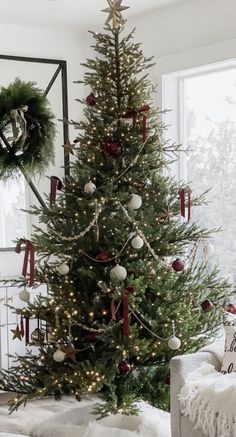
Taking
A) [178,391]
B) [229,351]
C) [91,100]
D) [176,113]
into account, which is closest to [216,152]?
[176,113]

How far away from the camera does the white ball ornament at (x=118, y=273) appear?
11.5ft

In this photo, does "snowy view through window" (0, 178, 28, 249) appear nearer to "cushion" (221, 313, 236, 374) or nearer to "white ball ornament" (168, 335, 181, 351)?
"white ball ornament" (168, 335, 181, 351)

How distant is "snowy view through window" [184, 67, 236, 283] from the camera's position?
15.2 ft

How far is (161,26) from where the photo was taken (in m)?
4.88

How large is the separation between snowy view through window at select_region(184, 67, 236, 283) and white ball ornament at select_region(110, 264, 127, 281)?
130cm

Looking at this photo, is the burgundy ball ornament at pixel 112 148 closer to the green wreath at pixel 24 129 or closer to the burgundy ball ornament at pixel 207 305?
the burgundy ball ornament at pixel 207 305

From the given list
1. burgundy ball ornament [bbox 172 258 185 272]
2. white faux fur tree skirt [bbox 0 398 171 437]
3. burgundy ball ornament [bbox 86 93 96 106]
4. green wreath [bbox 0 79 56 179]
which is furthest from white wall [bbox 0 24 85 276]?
burgundy ball ornament [bbox 172 258 185 272]

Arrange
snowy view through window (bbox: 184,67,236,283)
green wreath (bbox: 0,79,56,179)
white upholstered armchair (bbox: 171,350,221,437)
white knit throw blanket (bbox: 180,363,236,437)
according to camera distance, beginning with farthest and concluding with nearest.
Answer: green wreath (bbox: 0,79,56,179), snowy view through window (bbox: 184,67,236,283), white upholstered armchair (bbox: 171,350,221,437), white knit throw blanket (bbox: 180,363,236,437)

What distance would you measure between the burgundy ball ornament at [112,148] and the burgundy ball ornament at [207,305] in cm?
89

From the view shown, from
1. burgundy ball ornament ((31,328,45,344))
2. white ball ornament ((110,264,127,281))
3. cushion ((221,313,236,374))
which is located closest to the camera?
cushion ((221,313,236,374))

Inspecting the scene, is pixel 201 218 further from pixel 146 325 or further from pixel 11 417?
pixel 11 417

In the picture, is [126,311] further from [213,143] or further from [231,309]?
[213,143]

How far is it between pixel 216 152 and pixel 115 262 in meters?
1.41

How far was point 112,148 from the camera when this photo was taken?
3.64m
